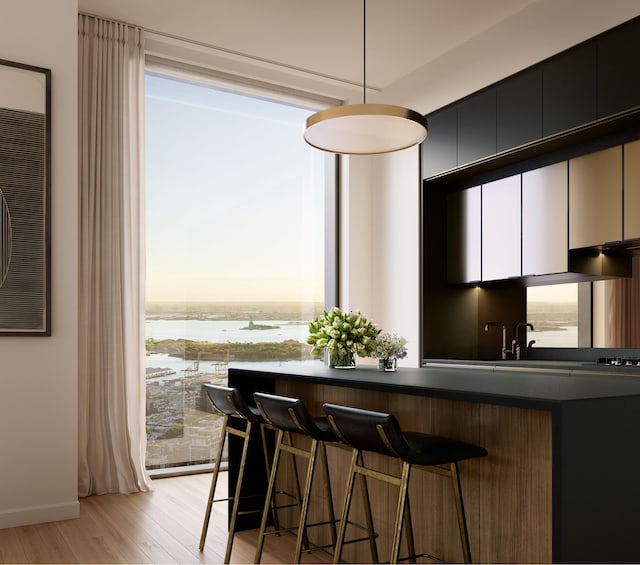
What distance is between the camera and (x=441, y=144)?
5.64 meters

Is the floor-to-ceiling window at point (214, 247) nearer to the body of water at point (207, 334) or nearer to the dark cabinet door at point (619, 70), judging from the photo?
the body of water at point (207, 334)

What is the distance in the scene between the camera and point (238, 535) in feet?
12.6

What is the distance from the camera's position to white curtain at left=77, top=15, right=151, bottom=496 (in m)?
4.86

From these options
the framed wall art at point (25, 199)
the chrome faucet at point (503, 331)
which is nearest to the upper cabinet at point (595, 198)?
the chrome faucet at point (503, 331)

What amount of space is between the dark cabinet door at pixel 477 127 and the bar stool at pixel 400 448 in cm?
311

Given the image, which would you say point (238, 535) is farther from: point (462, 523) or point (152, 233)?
point (152, 233)

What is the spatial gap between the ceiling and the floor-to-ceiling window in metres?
0.54

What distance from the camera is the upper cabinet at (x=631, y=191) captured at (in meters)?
4.11

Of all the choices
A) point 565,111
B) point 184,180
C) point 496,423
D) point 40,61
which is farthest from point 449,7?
point 496,423

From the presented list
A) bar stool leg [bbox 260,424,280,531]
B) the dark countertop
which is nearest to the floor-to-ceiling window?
bar stool leg [bbox 260,424,280,531]

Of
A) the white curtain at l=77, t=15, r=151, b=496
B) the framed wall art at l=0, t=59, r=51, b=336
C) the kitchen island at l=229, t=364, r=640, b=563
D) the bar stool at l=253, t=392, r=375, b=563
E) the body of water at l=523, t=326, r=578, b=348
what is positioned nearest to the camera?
the kitchen island at l=229, t=364, r=640, b=563

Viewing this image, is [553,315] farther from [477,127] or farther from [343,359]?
[343,359]

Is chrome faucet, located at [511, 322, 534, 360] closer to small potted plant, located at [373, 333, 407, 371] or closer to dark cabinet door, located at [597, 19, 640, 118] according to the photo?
dark cabinet door, located at [597, 19, 640, 118]

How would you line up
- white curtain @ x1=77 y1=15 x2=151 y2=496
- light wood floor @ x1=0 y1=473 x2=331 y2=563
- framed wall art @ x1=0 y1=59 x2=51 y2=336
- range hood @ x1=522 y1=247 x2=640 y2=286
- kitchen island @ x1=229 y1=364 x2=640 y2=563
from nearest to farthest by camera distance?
kitchen island @ x1=229 y1=364 x2=640 y2=563 < light wood floor @ x1=0 y1=473 x2=331 y2=563 < framed wall art @ x1=0 y1=59 x2=51 y2=336 < range hood @ x1=522 y1=247 x2=640 y2=286 < white curtain @ x1=77 y1=15 x2=151 y2=496
